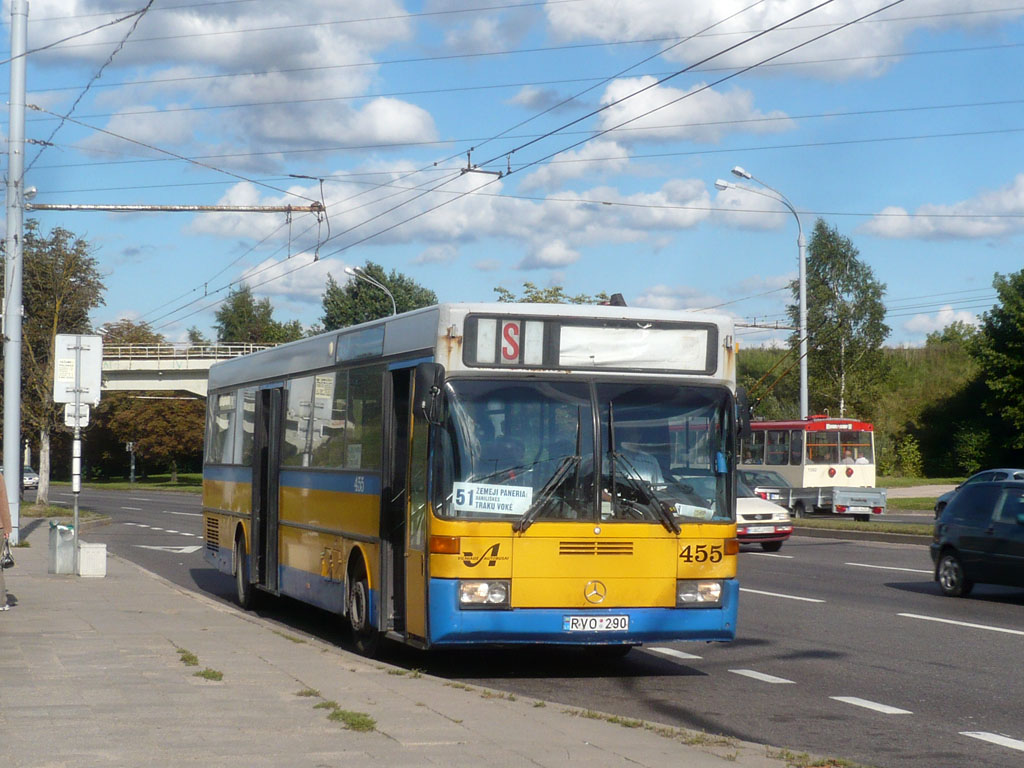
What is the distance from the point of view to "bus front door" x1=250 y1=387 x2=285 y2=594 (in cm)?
1572

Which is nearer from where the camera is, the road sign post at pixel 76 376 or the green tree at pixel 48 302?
the road sign post at pixel 76 376

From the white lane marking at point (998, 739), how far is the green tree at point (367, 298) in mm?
82299

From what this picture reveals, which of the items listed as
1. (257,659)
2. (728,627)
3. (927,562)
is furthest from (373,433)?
(927,562)

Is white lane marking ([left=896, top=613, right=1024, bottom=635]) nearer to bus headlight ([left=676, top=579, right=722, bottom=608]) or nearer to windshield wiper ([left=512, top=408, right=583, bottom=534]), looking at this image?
bus headlight ([left=676, top=579, right=722, bottom=608])

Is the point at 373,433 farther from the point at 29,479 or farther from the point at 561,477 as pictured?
the point at 29,479

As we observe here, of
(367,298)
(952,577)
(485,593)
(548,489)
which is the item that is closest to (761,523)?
(952,577)

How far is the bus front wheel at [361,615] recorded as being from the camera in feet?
38.8

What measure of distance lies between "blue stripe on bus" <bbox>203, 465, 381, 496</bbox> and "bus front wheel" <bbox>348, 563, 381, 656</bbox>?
28.7 inches

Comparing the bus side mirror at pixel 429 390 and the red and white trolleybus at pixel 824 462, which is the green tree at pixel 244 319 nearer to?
the red and white trolleybus at pixel 824 462

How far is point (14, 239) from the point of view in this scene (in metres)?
23.7

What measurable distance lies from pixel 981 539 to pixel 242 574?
912 cm

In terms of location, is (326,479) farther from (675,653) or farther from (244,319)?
(244,319)

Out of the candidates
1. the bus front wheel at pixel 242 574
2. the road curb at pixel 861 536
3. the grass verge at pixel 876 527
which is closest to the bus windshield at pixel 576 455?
the bus front wheel at pixel 242 574

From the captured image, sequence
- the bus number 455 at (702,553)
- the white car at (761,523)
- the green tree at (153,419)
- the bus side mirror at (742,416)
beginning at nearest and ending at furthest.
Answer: the bus number 455 at (702,553) < the bus side mirror at (742,416) < the white car at (761,523) < the green tree at (153,419)
